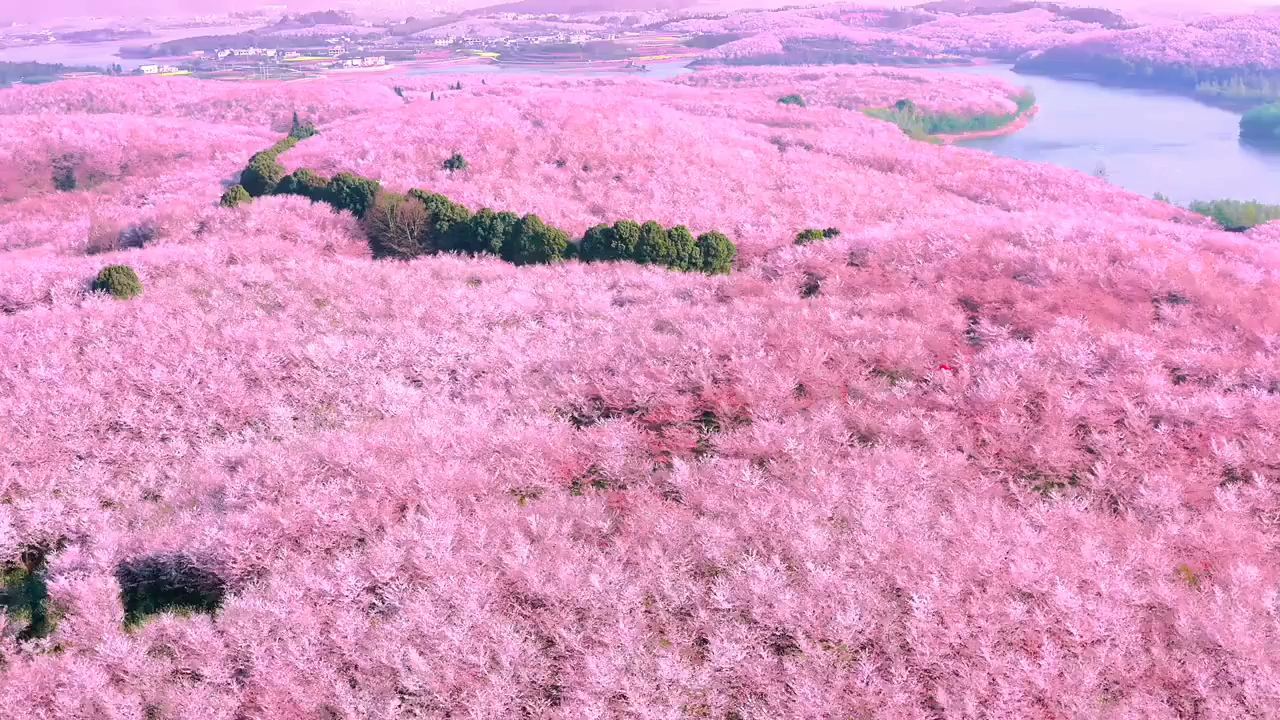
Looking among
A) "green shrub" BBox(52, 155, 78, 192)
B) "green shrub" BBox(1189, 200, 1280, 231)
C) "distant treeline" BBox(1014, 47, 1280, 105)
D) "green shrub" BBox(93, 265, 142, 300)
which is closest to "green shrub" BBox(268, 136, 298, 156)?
"green shrub" BBox(52, 155, 78, 192)

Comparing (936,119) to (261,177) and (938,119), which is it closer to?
(938,119)

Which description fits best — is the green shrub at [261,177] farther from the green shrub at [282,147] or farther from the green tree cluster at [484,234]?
the green shrub at [282,147]

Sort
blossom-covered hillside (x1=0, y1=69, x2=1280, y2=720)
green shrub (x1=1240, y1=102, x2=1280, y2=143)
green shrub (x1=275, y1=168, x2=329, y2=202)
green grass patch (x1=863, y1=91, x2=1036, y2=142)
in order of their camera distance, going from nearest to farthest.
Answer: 1. blossom-covered hillside (x1=0, y1=69, x2=1280, y2=720)
2. green shrub (x1=275, y1=168, x2=329, y2=202)
3. green shrub (x1=1240, y1=102, x2=1280, y2=143)
4. green grass patch (x1=863, y1=91, x2=1036, y2=142)

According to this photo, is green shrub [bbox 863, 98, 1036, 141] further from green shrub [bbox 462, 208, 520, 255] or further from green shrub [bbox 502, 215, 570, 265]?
green shrub [bbox 462, 208, 520, 255]

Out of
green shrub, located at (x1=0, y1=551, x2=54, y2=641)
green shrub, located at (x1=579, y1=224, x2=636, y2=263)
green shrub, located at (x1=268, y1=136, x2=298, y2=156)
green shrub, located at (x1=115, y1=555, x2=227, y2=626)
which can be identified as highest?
green shrub, located at (x1=268, y1=136, x2=298, y2=156)

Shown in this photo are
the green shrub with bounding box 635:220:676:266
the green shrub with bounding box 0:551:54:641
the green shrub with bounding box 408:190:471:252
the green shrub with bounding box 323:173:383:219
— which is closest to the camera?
the green shrub with bounding box 0:551:54:641
